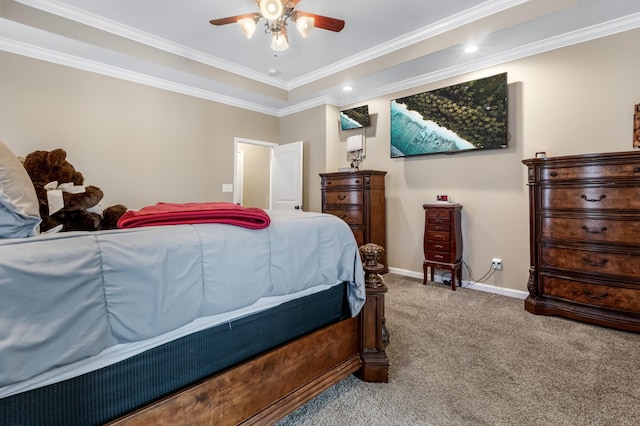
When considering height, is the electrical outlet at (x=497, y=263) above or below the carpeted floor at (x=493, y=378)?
above

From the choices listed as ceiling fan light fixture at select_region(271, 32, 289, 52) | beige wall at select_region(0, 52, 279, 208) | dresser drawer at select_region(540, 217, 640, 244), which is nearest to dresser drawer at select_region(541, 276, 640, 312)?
dresser drawer at select_region(540, 217, 640, 244)

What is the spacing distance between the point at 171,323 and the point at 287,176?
4.13 metres

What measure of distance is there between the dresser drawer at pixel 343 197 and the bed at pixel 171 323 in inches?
97.3

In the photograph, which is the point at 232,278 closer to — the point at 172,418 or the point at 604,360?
the point at 172,418

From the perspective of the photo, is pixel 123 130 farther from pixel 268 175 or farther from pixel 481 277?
pixel 481 277

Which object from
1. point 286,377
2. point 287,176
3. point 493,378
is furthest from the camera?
point 287,176

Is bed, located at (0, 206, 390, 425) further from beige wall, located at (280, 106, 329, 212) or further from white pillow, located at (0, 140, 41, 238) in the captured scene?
beige wall, located at (280, 106, 329, 212)

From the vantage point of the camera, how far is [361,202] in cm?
395

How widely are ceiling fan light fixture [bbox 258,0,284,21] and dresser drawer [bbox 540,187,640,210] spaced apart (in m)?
2.65

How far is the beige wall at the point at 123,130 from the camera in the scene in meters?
3.09

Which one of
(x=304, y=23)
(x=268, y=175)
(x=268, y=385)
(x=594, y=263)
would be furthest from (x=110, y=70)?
(x=594, y=263)

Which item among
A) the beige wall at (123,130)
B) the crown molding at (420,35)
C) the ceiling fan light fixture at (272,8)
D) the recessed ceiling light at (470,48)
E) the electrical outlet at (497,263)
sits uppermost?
the crown molding at (420,35)

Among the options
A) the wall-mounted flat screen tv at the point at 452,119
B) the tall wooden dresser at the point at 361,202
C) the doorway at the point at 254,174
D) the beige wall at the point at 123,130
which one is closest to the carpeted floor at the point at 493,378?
the tall wooden dresser at the point at 361,202

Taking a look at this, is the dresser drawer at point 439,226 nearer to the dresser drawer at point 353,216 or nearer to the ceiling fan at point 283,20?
the dresser drawer at point 353,216
